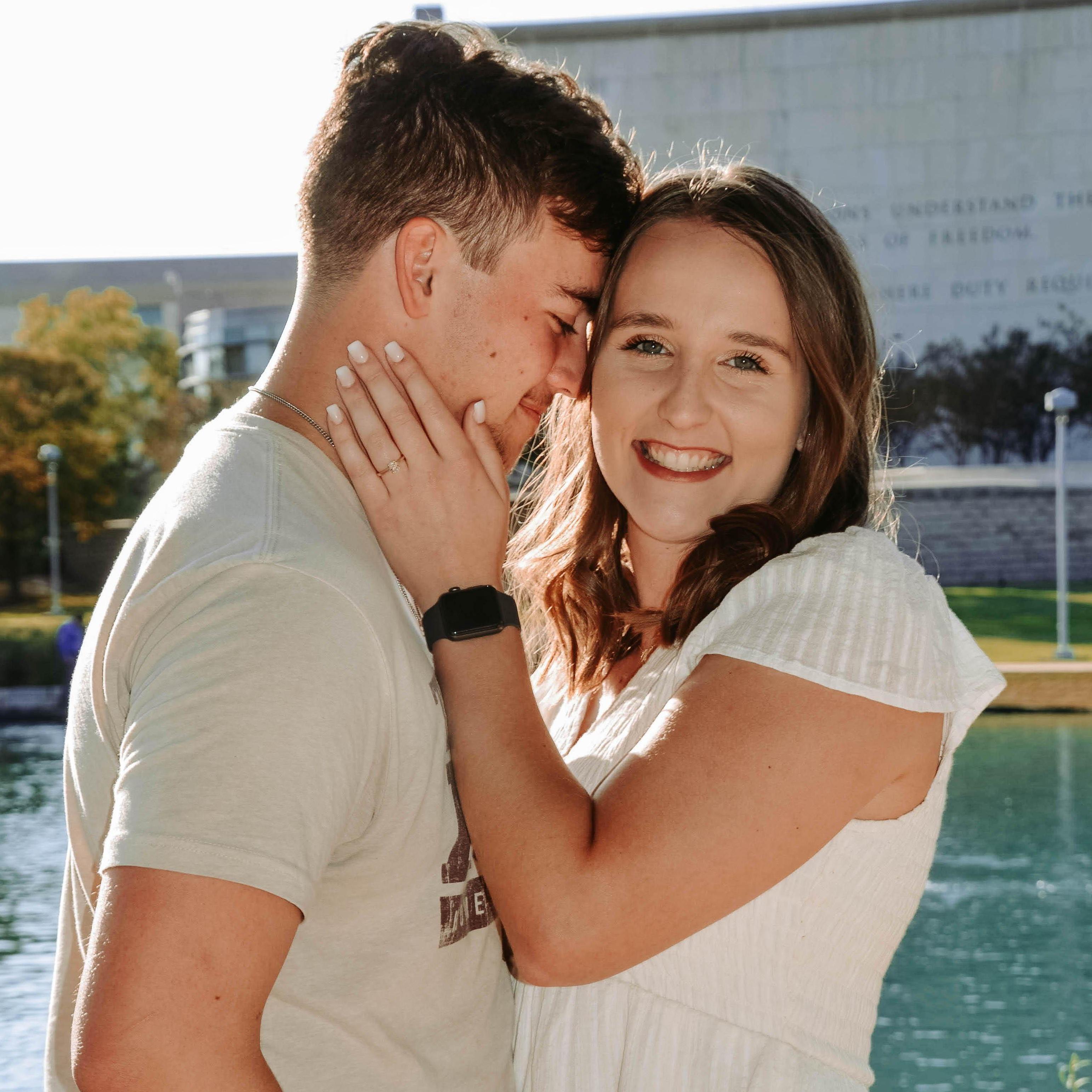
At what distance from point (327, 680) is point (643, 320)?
1.19m

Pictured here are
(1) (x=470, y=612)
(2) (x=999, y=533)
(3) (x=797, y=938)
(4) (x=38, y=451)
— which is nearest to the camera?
(1) (x=470, y=612)

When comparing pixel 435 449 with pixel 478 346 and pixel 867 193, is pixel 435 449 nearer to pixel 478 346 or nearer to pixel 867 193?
pixel 478 346

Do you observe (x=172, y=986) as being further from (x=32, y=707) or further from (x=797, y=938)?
(x=32, y=707)

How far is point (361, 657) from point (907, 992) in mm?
6603

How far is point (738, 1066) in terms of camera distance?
6.24 ft

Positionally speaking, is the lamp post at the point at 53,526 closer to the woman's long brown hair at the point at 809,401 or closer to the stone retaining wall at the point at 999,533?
the stone retaining wall at the point at 999,533

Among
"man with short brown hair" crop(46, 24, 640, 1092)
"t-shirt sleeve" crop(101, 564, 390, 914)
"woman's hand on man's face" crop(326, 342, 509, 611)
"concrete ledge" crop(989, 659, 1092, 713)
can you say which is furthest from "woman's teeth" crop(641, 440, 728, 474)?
"concrete ledge" crop(989, 659, 1092, 713)

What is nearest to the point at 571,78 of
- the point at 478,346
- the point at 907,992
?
the point at 478,346

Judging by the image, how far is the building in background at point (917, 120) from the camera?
32875mm

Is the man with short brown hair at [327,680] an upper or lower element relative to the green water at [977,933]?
upper

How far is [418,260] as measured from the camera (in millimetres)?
1738

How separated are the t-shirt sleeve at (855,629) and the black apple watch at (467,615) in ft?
1.07

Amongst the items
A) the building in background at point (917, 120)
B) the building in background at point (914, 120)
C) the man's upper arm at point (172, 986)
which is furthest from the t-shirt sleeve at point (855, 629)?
the building in background at point (917, 120)

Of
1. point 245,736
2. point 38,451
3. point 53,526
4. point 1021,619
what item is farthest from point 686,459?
point 38,451
